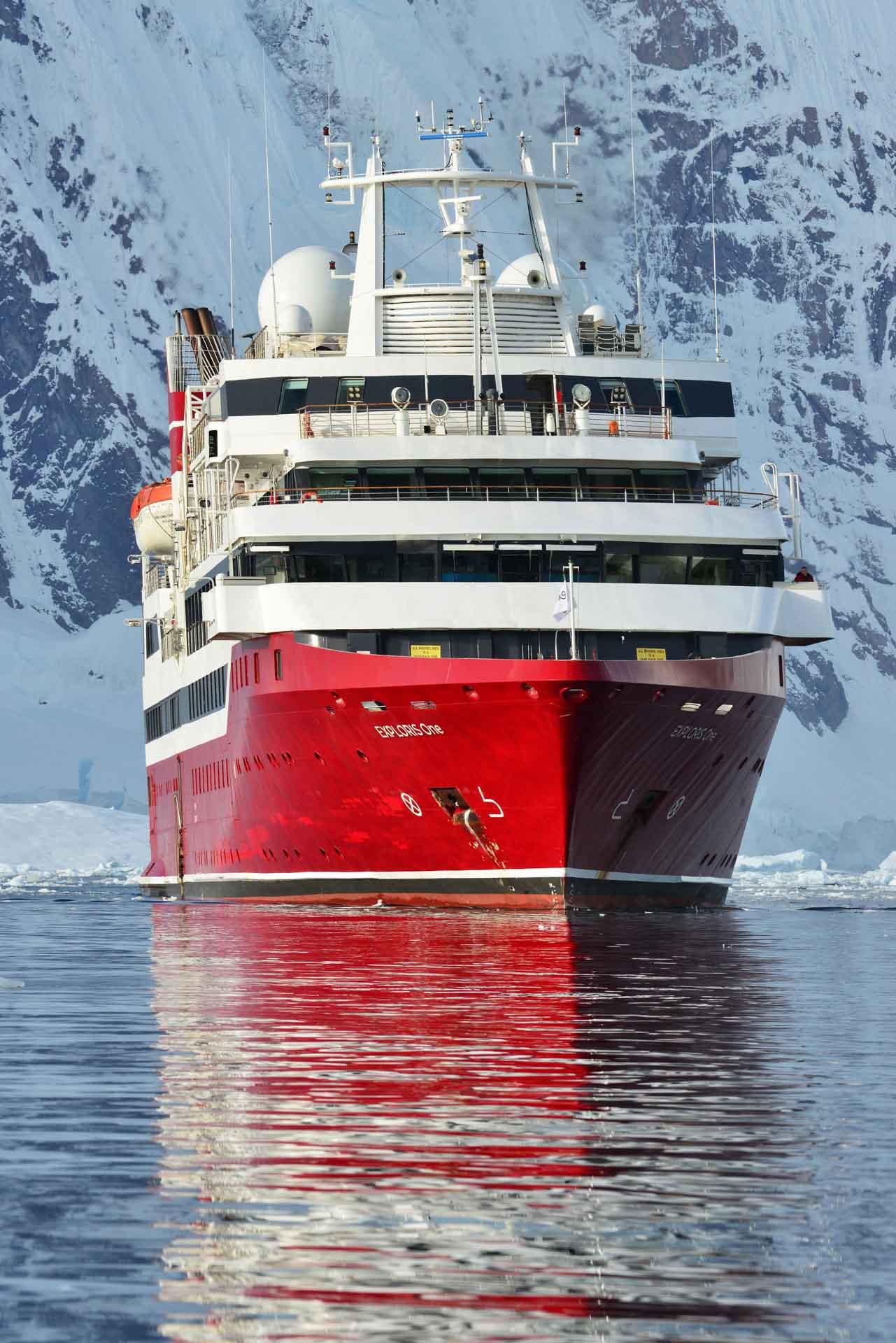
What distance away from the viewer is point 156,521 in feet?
235

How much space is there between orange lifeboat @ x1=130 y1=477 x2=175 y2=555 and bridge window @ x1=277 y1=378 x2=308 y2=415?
1752cm

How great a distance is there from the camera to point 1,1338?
9352 millimetres

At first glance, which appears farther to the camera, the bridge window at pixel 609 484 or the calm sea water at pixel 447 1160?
the bridge window at pixel 609 484

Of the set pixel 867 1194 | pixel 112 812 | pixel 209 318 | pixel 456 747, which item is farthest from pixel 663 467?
pixel 112 812

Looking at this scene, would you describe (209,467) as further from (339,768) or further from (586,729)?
(586,729)

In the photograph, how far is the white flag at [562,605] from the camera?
43.4 metres

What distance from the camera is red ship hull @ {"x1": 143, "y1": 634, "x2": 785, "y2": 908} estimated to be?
41438 mm

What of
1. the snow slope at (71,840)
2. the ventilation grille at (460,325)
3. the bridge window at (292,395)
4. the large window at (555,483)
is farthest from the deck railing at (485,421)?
the snow slope at (71,840)

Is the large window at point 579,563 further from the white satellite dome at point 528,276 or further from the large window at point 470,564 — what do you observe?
the white satellite dome at point 528,276

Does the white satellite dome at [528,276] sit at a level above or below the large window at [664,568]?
above

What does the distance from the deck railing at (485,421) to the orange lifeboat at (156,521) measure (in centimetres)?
1919

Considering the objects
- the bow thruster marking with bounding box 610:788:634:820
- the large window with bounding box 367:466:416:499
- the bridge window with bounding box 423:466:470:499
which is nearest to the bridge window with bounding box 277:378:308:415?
the large window with bounding box 367:466:416:499

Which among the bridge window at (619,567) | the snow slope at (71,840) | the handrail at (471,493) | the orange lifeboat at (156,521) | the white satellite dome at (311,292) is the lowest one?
the snow slope at (71,840)

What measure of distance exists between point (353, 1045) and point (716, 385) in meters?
38.4
